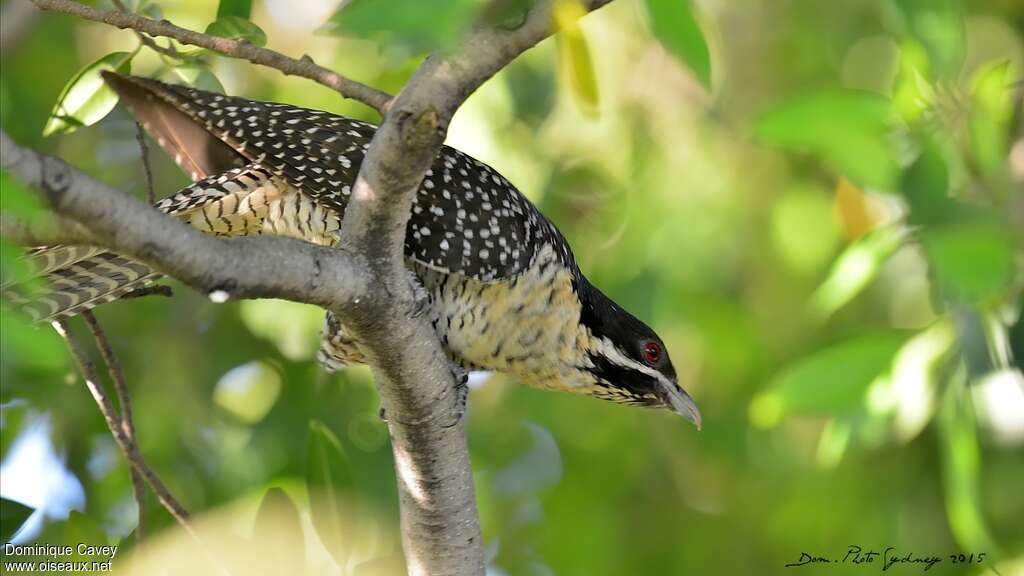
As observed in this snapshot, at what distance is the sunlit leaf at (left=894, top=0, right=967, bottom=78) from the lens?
2092 millimetres

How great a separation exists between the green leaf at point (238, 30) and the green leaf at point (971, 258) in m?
1.91

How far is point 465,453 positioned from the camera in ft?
10.5

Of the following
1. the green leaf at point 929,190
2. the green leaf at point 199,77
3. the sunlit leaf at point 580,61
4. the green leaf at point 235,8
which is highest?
the sunlit leaf at point 580,61

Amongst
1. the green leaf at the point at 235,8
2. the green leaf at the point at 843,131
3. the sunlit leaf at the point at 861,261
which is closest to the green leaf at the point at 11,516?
the green leaf at the point at 235,8

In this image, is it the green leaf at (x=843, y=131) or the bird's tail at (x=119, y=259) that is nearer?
the green leaf at (x=843, y=131)

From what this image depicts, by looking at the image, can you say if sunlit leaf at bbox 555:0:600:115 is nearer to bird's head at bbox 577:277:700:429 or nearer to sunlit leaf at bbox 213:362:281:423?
bird's head at bbox 577:277:700:429

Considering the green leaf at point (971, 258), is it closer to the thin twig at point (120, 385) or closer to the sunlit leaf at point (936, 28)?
the sunlit leaf at point (936, 28)

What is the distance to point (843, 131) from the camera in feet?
6.81

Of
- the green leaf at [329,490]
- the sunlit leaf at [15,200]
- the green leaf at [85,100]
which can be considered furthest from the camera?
the green leaf at [329,490]

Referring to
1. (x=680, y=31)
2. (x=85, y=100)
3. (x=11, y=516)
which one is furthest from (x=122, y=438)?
(x=680, y=31)

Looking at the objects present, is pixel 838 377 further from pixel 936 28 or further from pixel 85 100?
pixel 85 100

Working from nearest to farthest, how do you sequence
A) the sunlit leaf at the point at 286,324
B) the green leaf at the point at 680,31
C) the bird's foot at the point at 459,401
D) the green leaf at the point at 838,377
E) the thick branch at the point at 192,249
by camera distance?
the thick branch at the point at 192,249, the green leaf at the point at 680,31, the green leaf at the point at 838,377, the bird's foot at the point at 459,401, the sunlit leaf at the point at 286,324

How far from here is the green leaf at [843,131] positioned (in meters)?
2.00

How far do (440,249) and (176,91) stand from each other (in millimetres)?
1047
